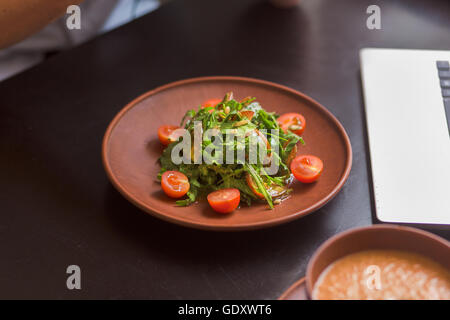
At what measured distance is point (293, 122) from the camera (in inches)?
44.6

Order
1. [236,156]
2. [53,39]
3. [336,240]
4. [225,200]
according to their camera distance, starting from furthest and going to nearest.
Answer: [53,39], [236,156], [225,200], [336,240]

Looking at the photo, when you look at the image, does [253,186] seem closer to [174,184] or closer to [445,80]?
[174,184]

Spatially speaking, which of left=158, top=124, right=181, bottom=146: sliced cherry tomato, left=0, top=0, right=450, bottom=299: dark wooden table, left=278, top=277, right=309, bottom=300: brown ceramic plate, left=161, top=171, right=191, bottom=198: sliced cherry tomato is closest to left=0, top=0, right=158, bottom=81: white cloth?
left=0, top=0, right=450, bottom=299: dark wooden table

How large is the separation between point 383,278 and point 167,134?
0.62 meters

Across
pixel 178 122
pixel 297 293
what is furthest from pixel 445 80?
pixel 297 293

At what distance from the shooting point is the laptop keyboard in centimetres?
118

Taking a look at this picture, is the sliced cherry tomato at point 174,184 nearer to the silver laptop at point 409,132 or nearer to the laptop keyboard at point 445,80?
the silver laptop at point 409,132

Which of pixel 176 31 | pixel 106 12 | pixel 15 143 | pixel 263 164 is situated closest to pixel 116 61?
pixel 176 31

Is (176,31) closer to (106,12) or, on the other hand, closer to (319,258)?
(106,12)

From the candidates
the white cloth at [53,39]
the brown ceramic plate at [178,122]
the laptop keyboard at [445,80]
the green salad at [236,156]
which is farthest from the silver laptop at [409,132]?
the white cloth at [53,39]

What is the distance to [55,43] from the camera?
2.09 metres

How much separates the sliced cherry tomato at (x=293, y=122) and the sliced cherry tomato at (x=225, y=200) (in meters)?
0.26

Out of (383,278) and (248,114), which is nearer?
(383,278)
